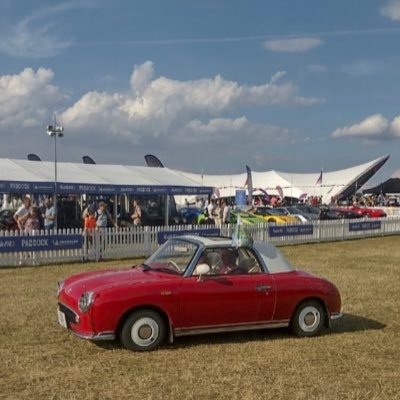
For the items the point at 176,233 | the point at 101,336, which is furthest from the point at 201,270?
the point at 176,233

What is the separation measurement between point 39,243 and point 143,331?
987cm

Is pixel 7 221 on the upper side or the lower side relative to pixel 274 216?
upper

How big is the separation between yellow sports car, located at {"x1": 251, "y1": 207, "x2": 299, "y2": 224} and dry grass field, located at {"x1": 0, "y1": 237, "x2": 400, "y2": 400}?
68.7 feet

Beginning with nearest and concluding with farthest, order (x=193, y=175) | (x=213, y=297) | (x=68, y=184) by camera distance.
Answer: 1. (x=213, y=297)
2. (x=68, y=184)
3. (x=193, y=175)

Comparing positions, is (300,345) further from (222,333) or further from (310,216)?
(310,216)

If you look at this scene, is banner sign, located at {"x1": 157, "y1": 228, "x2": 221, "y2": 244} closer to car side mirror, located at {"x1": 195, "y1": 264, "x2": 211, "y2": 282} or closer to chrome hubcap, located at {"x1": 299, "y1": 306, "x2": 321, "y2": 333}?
chrome hubcap, located at {"x1": 299, "y1": 306, "x2": 321, "y2": 333}

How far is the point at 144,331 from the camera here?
7055 millimetres

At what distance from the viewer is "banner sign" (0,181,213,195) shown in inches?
868

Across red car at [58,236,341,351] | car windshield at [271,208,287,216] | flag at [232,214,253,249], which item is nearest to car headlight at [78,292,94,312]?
red car at [58,236,341,351]

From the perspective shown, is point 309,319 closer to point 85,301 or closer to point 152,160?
point 85,301

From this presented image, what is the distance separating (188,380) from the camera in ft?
19.6

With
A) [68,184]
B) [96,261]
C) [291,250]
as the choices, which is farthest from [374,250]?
[68,184]

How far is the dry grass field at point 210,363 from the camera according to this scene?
223 inches

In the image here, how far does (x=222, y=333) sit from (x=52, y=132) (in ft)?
73.6
